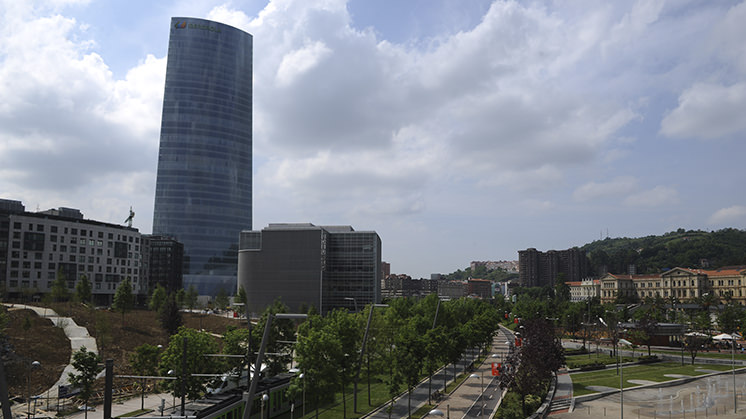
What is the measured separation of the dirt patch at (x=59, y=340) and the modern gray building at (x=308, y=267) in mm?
57163

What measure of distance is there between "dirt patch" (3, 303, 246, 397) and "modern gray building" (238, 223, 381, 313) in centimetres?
5716

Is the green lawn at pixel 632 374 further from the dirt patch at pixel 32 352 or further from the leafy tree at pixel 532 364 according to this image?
the dirt patch at pixel 32 352

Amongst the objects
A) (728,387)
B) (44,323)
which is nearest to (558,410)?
(728,387)

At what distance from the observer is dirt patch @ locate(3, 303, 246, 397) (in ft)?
186

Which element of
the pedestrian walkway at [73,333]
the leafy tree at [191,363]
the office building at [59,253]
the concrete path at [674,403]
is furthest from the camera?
the office building at [59,253]

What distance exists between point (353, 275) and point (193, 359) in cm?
11640

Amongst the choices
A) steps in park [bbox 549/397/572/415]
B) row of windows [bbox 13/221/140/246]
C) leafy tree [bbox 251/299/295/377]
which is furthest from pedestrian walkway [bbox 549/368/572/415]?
row of windows [bbox 13/221/140/246]

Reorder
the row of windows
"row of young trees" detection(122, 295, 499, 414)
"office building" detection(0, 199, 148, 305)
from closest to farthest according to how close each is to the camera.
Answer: "row of young trees" detection(122, 295, 499, 414) < "office building" detection(0, 199, 148, 305) < the row of windows

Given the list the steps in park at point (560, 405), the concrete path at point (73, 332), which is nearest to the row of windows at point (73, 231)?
the concrete path at point (73, 332)

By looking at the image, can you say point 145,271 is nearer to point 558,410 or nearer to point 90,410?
point 90,410

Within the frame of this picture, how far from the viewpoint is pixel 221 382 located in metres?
48.0

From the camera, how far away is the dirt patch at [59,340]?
Result: 186 feet

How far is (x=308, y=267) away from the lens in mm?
154375

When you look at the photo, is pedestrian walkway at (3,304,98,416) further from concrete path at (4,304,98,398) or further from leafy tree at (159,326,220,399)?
leafy tree at (159,326,220,399)
